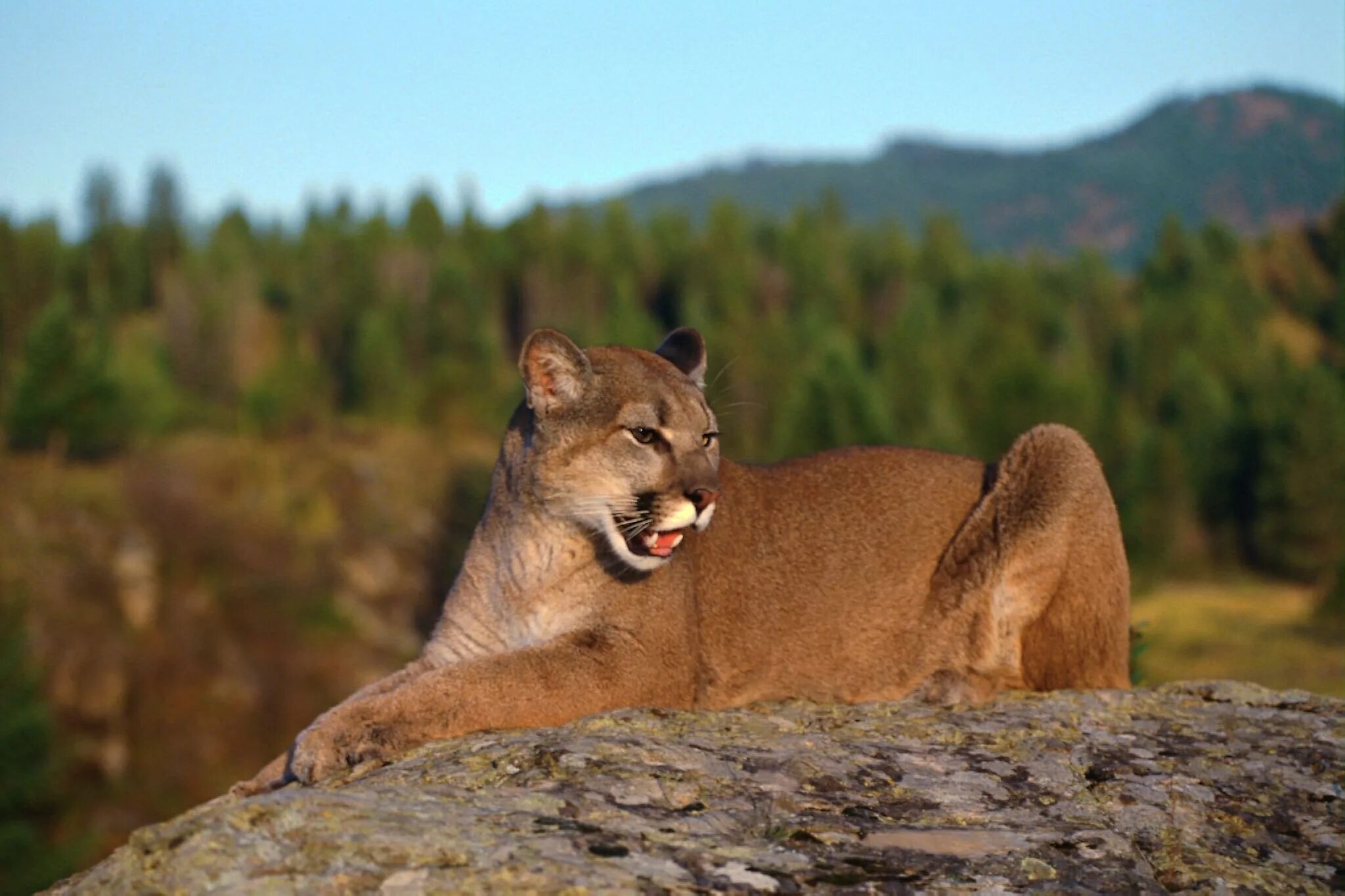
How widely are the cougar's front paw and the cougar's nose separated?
2.24 meters

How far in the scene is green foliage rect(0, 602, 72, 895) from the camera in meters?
31.4

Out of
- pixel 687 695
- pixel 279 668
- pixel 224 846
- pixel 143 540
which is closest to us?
pixel 224 846

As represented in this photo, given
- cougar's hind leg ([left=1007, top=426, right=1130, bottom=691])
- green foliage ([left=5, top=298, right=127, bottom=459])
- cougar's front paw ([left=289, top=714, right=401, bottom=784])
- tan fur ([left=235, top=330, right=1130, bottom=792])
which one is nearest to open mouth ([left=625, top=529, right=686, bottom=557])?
tan fur ([left=235, top=330, right=1130, bottom=792])

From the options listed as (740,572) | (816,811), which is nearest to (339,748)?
(816,811)

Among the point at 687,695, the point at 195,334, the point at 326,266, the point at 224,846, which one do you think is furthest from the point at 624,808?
the point at 326,266

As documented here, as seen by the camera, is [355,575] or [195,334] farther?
[195,334]

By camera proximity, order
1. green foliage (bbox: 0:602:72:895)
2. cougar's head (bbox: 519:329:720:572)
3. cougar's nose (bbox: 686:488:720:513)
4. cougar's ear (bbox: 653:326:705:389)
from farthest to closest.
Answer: green foliage (bbox: 0:602:72:895)
cougar's ear (bbox: 653:326:705:389)
cougar's head (bbox: 519:329:720:572)
cougar's nose (bbox: 686:488:720:513)

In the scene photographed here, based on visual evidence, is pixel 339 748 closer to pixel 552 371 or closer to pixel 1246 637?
pixel 552 371

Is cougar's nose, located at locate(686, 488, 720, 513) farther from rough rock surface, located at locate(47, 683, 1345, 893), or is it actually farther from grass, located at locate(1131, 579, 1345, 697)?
grass, located at locate(1131, 579, 1345, 697)

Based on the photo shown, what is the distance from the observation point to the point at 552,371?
937 centimetres

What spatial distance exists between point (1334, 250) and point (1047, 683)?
160 metres

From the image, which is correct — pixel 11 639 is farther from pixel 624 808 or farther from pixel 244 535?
pixel 244 535

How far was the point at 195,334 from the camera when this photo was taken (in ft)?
410

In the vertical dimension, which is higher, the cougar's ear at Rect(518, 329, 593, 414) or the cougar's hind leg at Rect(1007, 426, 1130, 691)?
the cougar's ear at Rect(518, 329, 593, 414)
